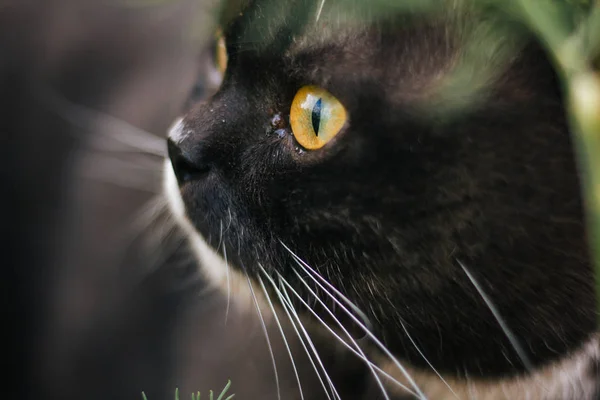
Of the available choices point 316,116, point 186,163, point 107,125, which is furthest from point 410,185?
point 107,125

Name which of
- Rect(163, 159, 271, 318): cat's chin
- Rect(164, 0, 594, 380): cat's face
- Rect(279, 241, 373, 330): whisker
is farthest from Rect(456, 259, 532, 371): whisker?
Rect(163, 159, 271, 318): cat's chin

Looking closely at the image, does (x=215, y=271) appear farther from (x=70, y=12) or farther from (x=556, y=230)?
(x=70, y=12)

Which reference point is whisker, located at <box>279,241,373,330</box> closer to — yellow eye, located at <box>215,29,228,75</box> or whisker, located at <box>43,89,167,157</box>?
yellow eye, located at <box>215,29,228,75</box>

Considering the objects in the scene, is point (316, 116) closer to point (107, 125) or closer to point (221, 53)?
point (221, 53)

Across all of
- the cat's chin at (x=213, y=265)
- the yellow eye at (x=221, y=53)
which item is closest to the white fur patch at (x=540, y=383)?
the cat's chin at (x=213, y=265)

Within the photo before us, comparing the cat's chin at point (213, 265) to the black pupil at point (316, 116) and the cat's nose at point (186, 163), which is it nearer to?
the cat's nose at point (186, 163)

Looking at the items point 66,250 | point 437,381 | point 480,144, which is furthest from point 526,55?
point 66,250

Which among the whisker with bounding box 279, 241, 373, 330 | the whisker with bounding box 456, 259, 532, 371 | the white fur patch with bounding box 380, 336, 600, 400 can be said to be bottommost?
the white fur patch with bounding box 380, 336, 600, 400
